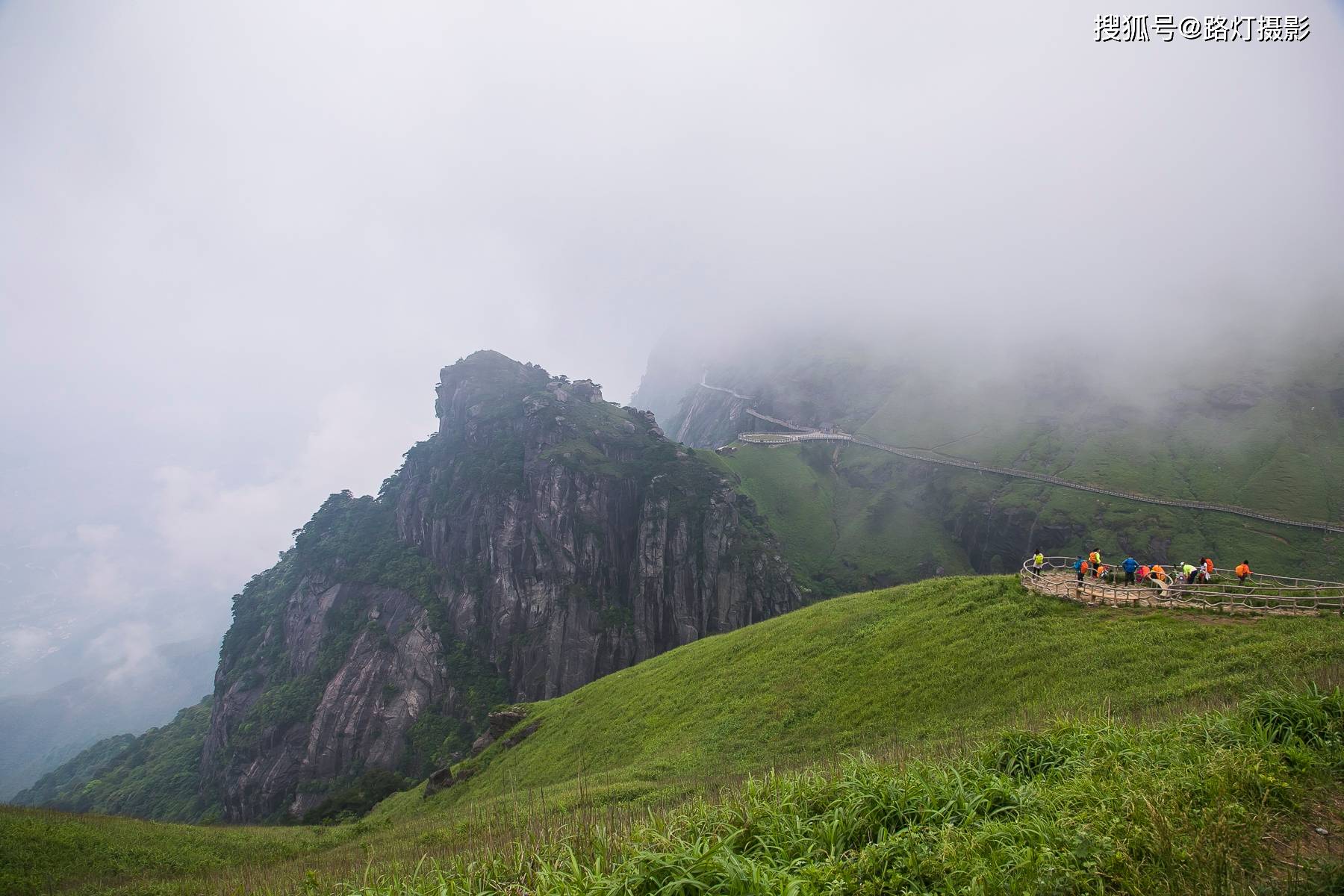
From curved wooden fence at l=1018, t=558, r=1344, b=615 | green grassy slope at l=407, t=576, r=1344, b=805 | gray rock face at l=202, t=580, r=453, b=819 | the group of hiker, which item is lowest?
gray rock face at l=202, t=580, r=453, b=819

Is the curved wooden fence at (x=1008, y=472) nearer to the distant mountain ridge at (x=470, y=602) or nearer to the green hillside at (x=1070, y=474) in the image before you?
the green hillside at (x=1070, y=474)

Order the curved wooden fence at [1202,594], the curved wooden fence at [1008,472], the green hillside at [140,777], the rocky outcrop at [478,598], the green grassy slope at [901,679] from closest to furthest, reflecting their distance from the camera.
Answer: the green grassy slope at [901,679] < the curved wooden fence at [1202,594] < the curved wooden fence at [1008,472] < the rocky outcrop at [478,598] < the green hillside at [140,777]

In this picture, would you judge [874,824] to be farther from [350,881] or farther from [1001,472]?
[1001,472]

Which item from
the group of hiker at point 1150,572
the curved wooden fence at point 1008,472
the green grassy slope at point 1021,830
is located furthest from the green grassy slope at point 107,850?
the curved wooden fence at point 1008,472

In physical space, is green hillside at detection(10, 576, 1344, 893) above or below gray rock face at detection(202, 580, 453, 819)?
above

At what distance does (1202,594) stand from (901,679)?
12617mm

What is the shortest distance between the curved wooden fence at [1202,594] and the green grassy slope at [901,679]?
924mm

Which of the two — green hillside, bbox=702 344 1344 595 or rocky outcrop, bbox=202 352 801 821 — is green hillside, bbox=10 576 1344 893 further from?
green hillside, bbox=702 344 1344 595

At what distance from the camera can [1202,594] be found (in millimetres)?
22656

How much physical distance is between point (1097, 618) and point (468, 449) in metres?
135

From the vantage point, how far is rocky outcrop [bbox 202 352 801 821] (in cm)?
10056

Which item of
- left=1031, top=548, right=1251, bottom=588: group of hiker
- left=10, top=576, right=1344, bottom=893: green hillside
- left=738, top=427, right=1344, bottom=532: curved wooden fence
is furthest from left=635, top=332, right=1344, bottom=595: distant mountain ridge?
left=10, top=576, right=1344, bottom=893: green hillside

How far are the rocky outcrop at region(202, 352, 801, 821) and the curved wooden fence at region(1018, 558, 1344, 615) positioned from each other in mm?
88953

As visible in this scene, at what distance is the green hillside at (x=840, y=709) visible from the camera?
14508 mm
